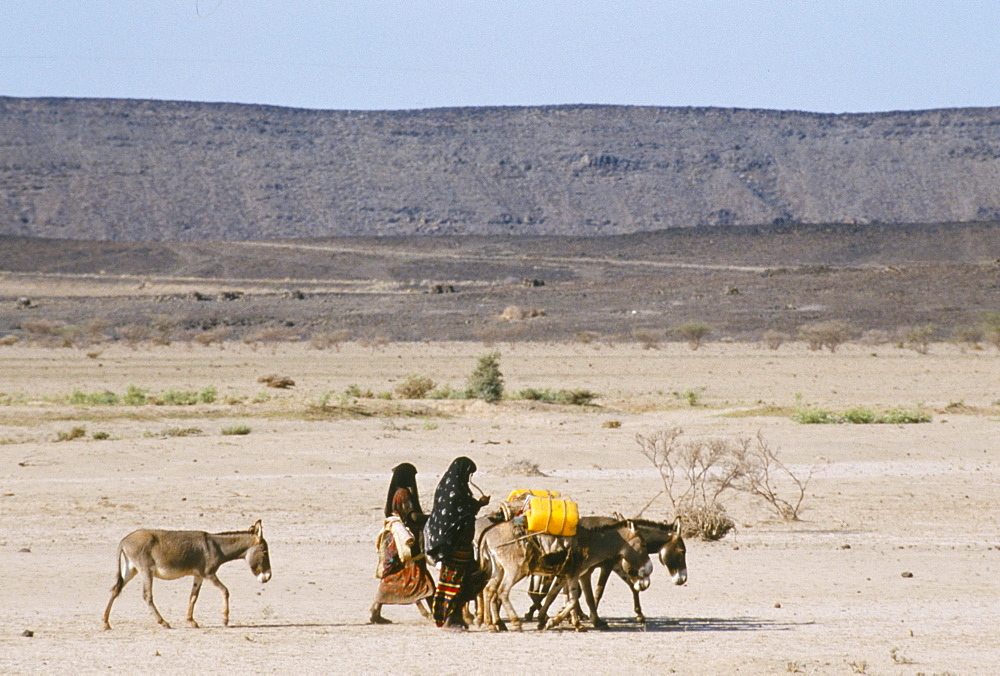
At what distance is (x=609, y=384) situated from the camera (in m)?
34.3

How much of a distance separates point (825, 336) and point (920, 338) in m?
3.23

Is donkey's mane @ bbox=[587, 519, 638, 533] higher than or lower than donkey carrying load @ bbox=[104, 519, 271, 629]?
higher

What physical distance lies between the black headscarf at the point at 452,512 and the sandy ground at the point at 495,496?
0.60 meters

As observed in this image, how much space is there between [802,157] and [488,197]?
101ft

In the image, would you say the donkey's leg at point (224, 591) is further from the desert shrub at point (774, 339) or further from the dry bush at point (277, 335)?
the dry bush at point (277, 335)

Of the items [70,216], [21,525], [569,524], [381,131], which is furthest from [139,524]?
[381,131]

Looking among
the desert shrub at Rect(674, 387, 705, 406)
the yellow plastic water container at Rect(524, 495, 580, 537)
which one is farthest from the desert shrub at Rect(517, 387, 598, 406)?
the yellow plastic water container at Rect(524, 495, 580, 537)

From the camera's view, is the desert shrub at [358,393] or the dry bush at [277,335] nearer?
the desert shrub at [358,393]

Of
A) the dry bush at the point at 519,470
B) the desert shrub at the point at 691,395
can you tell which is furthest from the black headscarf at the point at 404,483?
the desert shrub at the point at 691,395

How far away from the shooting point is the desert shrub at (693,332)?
4853 centimetres

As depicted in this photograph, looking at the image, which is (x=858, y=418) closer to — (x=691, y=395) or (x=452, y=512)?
(x=691, y=395)

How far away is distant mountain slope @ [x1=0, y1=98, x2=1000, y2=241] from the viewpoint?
117 meters

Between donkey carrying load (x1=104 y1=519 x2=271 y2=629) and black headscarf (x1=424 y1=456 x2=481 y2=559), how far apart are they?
118 cm

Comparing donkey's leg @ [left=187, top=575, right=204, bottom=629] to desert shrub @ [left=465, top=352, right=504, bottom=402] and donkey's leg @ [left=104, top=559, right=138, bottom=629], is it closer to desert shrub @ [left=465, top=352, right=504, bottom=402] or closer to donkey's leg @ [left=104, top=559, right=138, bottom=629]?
donkey's leg @ [left=104, top=559, right=138, bottom=629]
